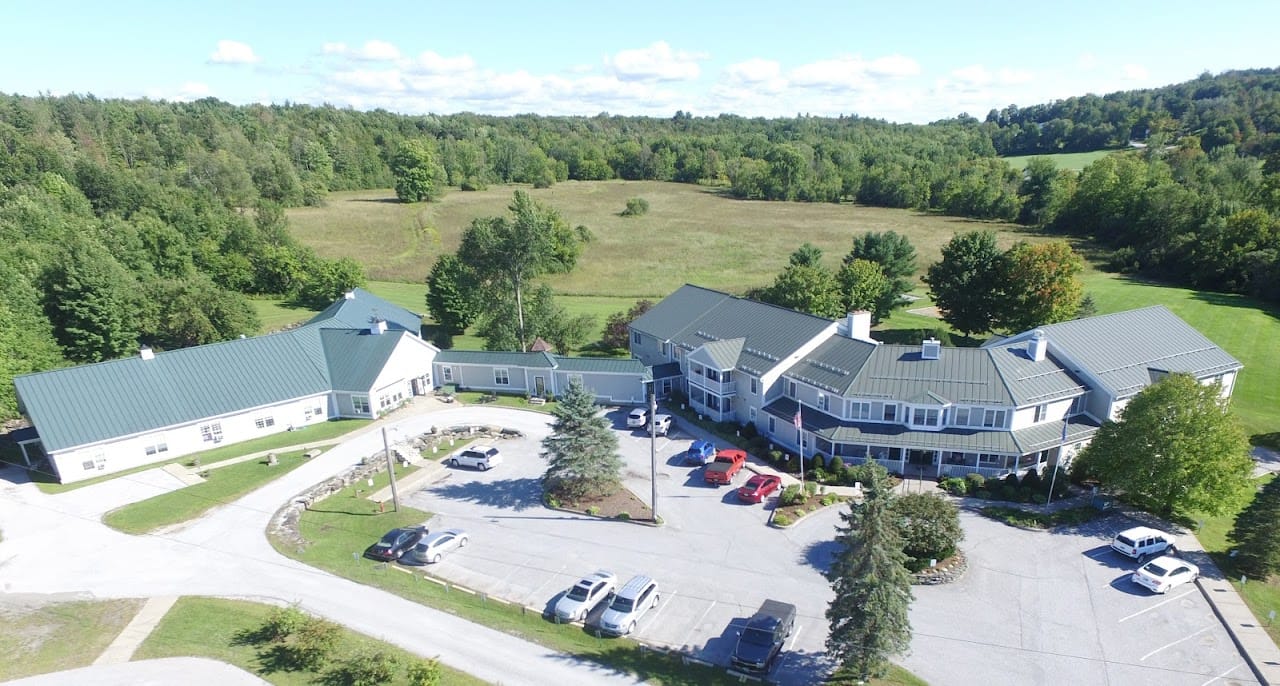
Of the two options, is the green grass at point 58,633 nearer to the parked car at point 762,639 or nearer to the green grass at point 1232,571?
the parked car at point 762,639

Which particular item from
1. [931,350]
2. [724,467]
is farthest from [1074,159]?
[724,467]

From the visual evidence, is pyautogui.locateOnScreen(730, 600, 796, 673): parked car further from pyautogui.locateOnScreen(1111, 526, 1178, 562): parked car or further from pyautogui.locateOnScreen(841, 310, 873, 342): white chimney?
pyautogui.locateOnScreen(841, 310, 873, 342): white chimney

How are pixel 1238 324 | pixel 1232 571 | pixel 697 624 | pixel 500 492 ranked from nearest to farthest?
pixel 697 624
pixel 1232 571
pixel 500 492
pixel 1238 324

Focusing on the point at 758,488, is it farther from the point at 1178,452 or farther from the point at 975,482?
the point at 1178,452

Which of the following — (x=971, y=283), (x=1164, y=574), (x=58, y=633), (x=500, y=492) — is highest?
(x=971, y=283)

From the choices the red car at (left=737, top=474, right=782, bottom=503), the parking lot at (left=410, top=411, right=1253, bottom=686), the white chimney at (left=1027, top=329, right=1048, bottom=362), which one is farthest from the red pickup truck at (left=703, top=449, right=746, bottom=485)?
the white chimney at (left=1027, top=329, right=1048, bottom=362)

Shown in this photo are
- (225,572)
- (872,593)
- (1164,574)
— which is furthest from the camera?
(225,572)
